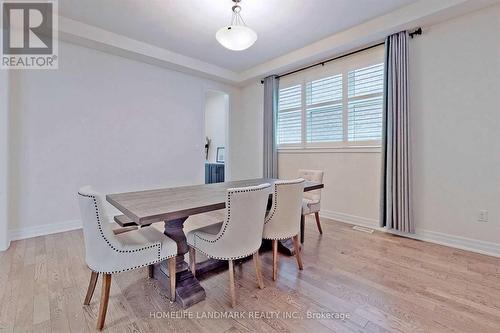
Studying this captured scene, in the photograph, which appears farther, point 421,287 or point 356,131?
point 356,131

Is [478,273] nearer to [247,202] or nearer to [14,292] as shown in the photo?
[247,202]

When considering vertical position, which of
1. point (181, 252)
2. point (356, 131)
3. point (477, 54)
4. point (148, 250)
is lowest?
point (181, 252)

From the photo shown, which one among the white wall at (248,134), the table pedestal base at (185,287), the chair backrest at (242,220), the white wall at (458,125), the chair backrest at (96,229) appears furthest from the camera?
the white wall at (248,134)

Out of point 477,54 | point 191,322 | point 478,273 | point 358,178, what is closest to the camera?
point 191,322

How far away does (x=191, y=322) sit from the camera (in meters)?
1.52

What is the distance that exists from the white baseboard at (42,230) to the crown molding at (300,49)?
2.48 meters

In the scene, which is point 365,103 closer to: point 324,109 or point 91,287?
point 324,109

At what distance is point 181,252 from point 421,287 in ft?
6.41

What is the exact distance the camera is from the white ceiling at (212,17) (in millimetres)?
2617

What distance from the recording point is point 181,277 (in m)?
1.81

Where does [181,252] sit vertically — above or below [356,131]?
below

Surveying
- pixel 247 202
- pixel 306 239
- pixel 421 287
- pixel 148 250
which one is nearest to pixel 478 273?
pixel 421 287

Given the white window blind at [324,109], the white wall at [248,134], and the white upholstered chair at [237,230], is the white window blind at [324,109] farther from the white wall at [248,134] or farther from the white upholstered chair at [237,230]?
the white upholstered chair at [237,230]

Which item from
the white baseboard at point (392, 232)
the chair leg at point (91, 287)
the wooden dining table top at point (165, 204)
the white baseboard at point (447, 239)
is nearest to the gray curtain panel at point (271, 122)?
the white baseboard at point (392, 232)
